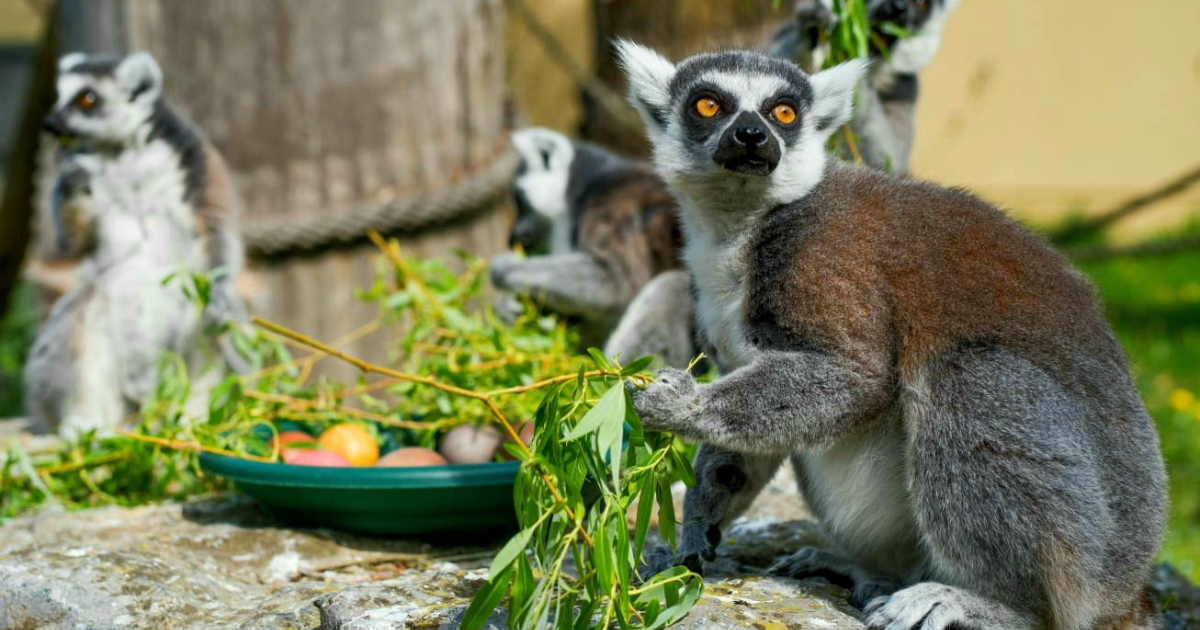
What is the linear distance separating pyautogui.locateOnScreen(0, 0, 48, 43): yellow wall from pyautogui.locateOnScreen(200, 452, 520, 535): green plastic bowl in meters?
12.1

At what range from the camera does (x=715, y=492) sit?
11.2ft

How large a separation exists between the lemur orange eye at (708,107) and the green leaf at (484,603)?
142cm

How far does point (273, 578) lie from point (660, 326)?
94.5 inches

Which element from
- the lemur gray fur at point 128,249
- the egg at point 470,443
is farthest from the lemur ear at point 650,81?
the lemur gray fur at point 128,249

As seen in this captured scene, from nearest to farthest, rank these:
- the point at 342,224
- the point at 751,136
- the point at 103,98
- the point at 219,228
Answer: the point at 751,136 → the point at 103,98 → the point at 219,228 → the point at 342,224

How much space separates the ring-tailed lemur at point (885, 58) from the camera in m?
4.47

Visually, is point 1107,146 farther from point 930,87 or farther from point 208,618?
point 208,618

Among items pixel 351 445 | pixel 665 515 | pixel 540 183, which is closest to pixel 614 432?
pixel 665 515

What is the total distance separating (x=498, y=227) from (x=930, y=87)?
5.57 meters

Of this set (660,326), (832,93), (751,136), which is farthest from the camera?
(660,326)

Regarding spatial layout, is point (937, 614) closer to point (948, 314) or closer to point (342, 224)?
point (948, 314)

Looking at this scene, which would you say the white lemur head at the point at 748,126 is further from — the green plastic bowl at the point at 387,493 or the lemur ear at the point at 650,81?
the green plastic bowl at the point at 387,493

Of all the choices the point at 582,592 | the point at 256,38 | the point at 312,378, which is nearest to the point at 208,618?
the point at 582,592

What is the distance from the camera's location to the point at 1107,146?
11.6 meters
